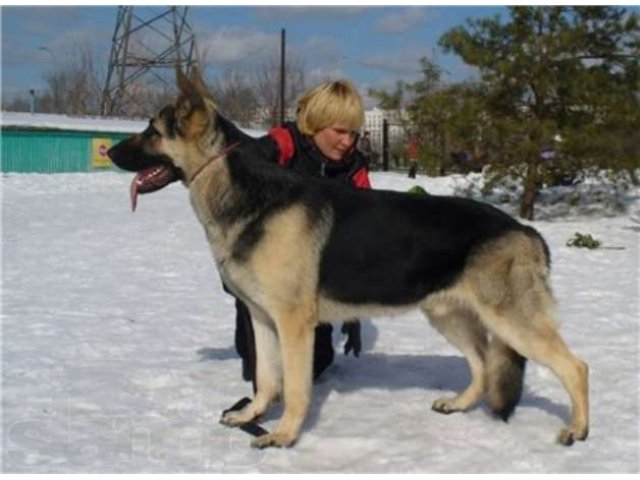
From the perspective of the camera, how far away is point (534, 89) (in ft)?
46.1

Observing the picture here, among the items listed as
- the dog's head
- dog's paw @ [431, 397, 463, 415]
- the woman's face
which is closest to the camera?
the dog's head

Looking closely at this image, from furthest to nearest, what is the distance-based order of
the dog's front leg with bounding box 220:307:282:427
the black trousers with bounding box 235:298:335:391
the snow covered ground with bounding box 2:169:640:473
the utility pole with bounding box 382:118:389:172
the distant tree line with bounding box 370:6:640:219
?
the utility pole with bounding box 382:118:389:172, the distant tree line with bounding box 370:6:640:219, the black trousers with bounding box 235:298:335:391, the dog's front leg with bounding box 220:307:282:427, the snow covered ground with bounding box 2:169:640:473

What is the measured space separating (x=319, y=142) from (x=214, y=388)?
5.79ft

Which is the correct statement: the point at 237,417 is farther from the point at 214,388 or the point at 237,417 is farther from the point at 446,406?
the point at 446,406

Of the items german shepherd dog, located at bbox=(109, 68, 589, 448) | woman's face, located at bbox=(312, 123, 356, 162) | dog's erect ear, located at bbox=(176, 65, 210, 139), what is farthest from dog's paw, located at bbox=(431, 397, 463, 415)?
dog's erect ear, located at bbox=(176, 65, 210, 139)

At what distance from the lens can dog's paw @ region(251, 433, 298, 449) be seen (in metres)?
3.96

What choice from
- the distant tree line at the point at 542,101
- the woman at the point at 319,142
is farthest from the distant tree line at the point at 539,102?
the woman at the point at 319,142

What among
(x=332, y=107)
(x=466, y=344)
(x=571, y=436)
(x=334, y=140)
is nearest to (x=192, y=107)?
(x=332, y=107)

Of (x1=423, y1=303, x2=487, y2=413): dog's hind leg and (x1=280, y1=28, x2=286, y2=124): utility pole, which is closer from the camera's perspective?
(x1=423, y1=303, x2=487, y2=413): dog's hind leg

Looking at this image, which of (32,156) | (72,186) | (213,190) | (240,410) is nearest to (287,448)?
(240,410)

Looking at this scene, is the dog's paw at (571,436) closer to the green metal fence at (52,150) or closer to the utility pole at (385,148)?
the green metal fence at (52,150)

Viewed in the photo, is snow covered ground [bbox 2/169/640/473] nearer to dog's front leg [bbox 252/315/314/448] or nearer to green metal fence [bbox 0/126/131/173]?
dog's front leg [bbox 252/315/314/448]

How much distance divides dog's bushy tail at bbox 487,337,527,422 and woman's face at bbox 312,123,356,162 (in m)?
1.54

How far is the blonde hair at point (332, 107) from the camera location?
15.2 feet
